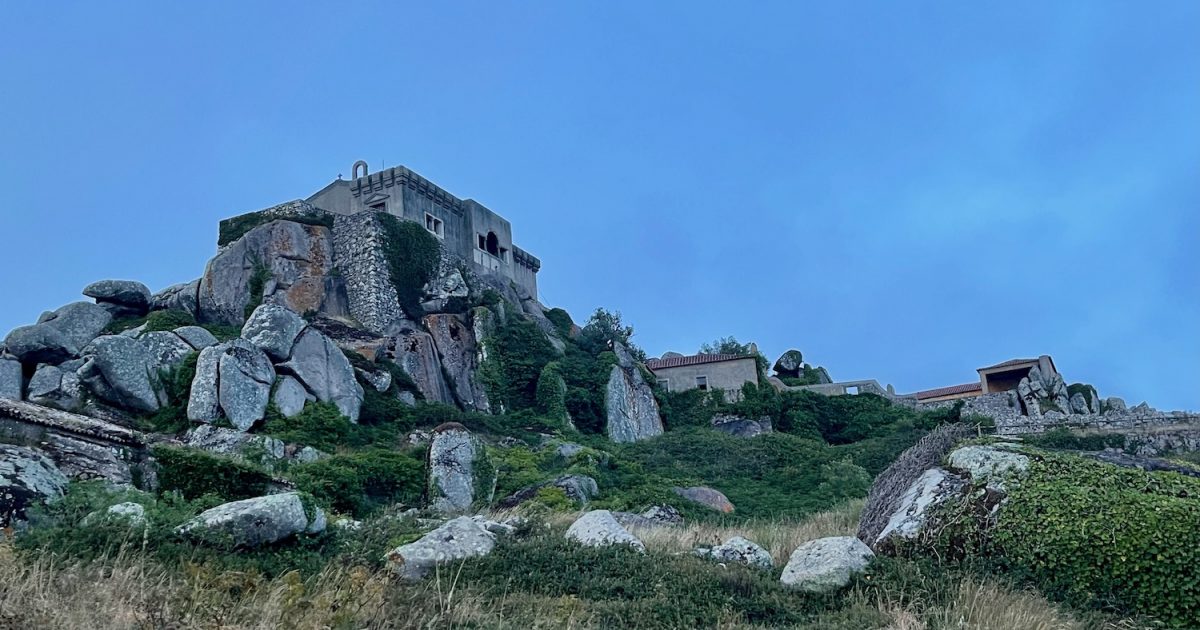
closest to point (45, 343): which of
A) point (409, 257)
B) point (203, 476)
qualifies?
point (409, 257)

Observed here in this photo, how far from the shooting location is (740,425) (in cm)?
3891

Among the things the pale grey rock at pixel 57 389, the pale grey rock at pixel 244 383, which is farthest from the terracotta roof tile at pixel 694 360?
the pale grey rock at pixel 57 389

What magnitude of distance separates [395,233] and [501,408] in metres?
8.30

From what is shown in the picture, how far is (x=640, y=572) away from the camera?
9.10 metres

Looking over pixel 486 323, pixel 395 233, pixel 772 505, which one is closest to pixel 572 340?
→ pixel 486 323

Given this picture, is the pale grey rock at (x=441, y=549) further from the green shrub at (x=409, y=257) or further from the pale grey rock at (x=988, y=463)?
the green shrub at (x=409, y=257)

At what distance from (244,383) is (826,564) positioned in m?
17.9

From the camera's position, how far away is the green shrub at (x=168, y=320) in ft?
92.7

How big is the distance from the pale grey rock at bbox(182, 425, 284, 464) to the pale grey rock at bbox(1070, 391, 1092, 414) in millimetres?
31541

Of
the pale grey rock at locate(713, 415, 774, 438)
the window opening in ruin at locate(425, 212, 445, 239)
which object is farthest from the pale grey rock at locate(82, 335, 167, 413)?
the pale grey rock at locate(713, 415, 774, 438)

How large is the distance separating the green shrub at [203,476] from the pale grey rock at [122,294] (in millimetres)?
21784

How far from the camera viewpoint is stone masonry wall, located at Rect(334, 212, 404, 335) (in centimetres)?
3422

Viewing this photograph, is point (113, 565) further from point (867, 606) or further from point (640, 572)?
point (867, 606)

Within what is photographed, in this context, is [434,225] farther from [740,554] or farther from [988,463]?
[988,463]
